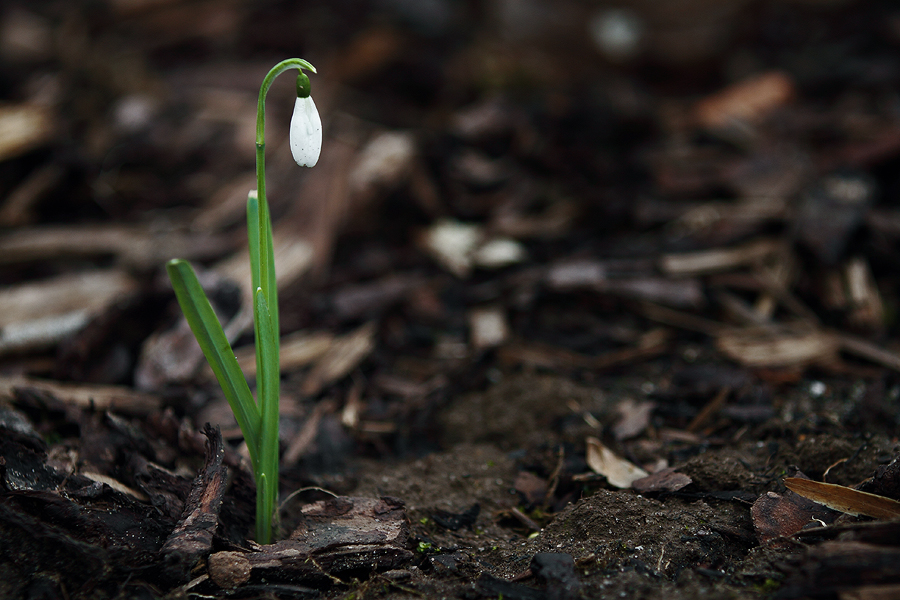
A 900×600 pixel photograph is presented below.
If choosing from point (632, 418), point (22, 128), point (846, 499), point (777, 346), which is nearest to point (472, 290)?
point (632, 418)

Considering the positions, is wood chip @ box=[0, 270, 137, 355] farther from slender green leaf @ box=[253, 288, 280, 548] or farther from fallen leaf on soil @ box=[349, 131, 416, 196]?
slender green leaf @ box=[253, 288, 280, 548]

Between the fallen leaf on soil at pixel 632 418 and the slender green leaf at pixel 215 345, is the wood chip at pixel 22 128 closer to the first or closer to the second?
the slender green leaf at pixel 215 345

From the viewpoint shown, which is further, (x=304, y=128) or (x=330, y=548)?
(x=330, y=548)

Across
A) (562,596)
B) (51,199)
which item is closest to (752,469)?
(562,596)

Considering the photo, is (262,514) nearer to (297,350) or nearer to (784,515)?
(297,350)

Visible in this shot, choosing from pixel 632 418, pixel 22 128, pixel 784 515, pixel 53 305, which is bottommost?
pixel 632 418

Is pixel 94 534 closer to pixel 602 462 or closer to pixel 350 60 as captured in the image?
pixel 602 462

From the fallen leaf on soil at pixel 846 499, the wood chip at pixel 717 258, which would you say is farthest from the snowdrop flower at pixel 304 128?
the wood chip at pixel 717 258

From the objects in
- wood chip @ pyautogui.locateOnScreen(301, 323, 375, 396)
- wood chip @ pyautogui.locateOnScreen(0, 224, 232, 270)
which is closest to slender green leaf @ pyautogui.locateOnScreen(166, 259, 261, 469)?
wood chip @ pyautogui.locateOnScreen(301, 323, 375, 396)
